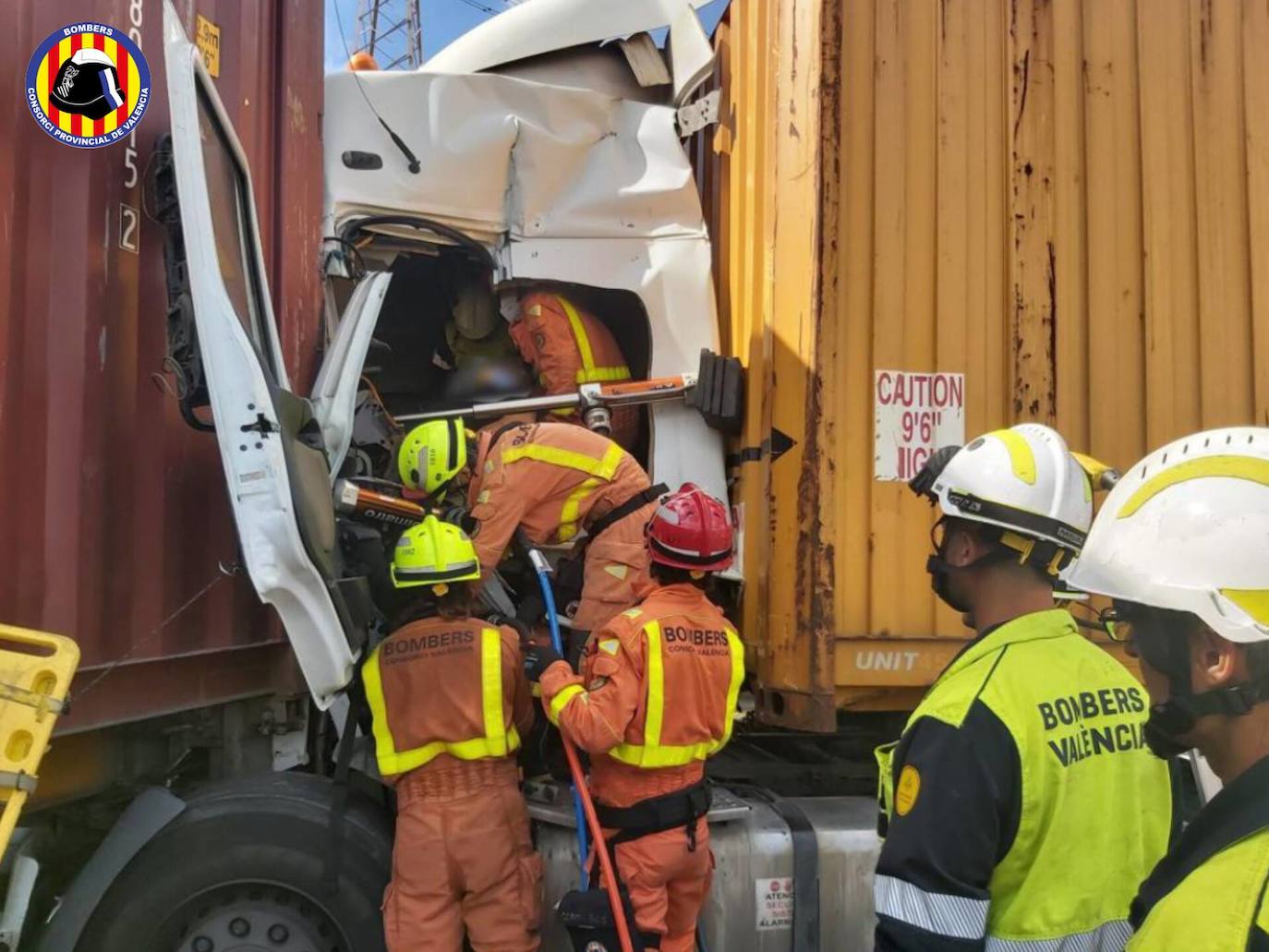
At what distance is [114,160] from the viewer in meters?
2.28

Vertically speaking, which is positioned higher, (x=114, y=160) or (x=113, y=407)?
(x=114, y=160)

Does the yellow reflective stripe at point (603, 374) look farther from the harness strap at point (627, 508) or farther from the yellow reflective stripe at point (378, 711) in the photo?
the yellow reflective stripe at point (378, 711)

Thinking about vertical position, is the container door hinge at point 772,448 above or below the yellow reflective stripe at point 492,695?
above

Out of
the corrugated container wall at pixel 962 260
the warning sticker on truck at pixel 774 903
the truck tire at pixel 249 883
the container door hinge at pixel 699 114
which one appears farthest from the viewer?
the container door hinge at pixel 699 114

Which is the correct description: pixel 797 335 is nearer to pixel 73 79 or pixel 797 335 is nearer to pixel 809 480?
pixel 809 480

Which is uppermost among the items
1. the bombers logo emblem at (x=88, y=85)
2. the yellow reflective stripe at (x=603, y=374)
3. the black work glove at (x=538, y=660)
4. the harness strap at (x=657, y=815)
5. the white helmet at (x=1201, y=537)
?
the bombers logo emblem at (x=88, y=85)

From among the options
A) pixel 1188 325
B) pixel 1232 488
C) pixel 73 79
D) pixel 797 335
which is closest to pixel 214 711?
pixel 73 79

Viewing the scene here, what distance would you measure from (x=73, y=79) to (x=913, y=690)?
2.87m

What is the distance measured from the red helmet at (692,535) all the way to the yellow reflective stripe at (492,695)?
21.6 inches

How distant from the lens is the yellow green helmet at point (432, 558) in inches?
104

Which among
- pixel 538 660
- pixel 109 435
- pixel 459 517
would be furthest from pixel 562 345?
pixel 109 435

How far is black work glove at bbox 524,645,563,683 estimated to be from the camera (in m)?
2.67

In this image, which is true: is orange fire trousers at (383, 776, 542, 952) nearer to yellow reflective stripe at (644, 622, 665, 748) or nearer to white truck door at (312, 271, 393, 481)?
yellow reflective stripe at (644, 622, 665, 748)

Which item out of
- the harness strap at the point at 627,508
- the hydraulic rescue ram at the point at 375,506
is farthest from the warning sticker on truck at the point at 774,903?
the hydraulic rescue ram at the point at 375,506
